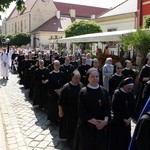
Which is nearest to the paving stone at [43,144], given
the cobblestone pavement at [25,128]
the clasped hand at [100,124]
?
the cobblestone pavement at [25,128]

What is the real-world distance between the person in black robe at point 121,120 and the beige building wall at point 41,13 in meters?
69.1

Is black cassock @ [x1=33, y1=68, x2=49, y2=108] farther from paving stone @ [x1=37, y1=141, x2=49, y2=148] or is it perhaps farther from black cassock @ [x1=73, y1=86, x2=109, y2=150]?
black cassock @ [x1=73, y1=86, x2=109, y2=150]

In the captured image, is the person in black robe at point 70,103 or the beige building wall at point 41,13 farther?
the beige building wall at point 41,13

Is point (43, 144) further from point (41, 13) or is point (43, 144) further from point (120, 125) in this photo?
point (41, 13)

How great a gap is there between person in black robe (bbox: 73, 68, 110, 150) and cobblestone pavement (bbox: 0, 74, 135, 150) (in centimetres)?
179

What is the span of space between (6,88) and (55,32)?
51.8 meters

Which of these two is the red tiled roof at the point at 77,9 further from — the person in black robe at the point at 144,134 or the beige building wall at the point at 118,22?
the person in black robe at the point at 144,134

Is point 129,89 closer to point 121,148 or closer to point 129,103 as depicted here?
point 129,103

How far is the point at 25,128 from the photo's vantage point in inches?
370

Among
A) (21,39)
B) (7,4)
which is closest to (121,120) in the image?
(7,4)

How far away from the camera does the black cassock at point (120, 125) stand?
252 inches

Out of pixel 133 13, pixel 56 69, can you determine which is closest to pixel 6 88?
pixel 56 69

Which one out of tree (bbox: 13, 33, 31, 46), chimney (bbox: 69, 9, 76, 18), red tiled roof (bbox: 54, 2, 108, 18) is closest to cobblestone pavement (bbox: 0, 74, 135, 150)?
tree (bbox: 13, 33, 31, 46)

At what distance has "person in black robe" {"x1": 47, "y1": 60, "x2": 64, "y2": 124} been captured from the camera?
31.0 ft
